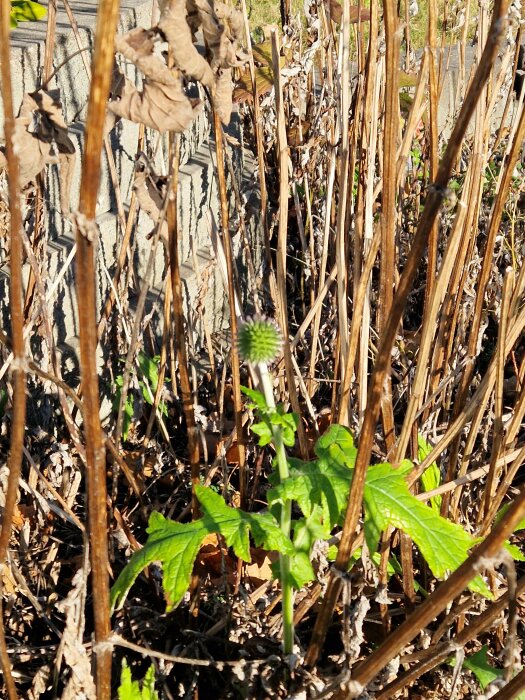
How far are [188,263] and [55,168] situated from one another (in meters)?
0.54

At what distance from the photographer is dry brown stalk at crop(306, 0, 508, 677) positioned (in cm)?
65

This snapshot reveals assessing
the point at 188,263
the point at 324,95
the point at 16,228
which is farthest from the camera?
the point at 188,263

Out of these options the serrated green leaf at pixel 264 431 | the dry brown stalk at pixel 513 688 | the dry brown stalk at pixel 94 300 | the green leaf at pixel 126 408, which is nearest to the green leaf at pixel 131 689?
the dry brown stalk at pixel 94 300

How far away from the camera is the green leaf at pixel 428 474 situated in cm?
139

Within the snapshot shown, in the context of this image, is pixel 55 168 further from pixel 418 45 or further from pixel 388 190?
pixel 418 45

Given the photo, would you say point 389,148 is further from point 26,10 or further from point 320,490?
point 26,10

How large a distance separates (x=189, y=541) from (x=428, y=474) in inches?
22.9

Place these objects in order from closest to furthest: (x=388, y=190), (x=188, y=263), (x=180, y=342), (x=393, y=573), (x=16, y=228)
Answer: (x=16, y=228)
(x=388, y=190)
(x=180, y=342)
(x=393, y=573)
(x=188, y=263)

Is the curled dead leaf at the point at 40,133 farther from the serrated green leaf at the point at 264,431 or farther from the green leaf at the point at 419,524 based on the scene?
the green leaf at the point at 419,524

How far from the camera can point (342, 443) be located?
1.12 metres

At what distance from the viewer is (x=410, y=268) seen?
29.8 inches

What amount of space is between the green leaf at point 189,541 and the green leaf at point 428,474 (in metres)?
0.43

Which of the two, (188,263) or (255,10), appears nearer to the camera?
(188,263)

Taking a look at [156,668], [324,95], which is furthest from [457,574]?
[324,95]
